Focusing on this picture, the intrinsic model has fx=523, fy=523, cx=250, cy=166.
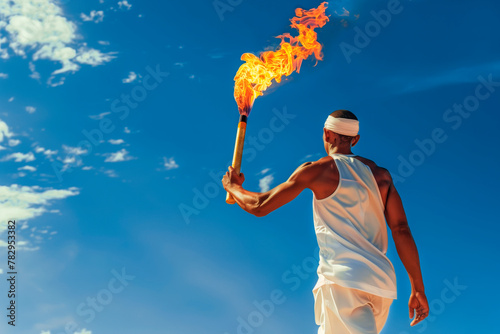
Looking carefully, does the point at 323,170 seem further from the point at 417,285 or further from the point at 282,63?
the point at 282,63

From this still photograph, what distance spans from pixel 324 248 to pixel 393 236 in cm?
92

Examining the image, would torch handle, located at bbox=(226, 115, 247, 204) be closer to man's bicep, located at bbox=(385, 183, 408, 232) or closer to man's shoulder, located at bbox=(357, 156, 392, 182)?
man's shoulder, located at bbox=(357, 156, 392, 182)

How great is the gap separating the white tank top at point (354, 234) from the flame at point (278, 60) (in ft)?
7.94

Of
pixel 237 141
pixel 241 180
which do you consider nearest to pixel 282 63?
pixel 237 141

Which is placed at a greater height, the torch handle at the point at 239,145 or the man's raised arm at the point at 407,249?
the torch handle at the point at 239,145

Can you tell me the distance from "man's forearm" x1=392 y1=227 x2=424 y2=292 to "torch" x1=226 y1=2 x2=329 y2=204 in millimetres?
2645

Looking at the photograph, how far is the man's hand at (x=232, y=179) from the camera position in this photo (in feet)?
20.9

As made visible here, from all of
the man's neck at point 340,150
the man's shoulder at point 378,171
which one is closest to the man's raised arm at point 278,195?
the man's neck at point 340,150

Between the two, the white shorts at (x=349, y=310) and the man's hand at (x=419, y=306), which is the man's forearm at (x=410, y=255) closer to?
the man's hand at (x=419, y=306)

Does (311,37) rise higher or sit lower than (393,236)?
higher

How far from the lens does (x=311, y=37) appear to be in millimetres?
8188

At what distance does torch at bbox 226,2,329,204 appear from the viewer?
24.1 feet

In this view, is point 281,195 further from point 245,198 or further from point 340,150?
point 340,150

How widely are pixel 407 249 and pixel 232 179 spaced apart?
7.19 ft
